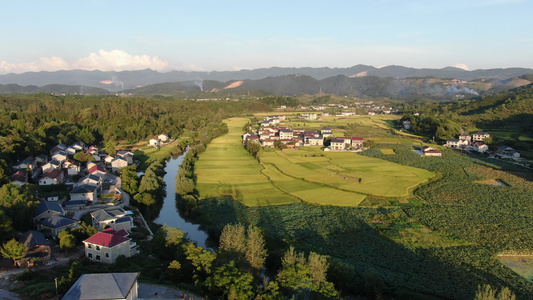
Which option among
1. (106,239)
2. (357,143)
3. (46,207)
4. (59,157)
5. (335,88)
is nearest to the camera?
(106,239)

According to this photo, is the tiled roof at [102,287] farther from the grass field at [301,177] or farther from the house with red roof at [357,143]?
the house with red roof at [357,143]

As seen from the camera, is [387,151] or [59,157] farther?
[387,151]

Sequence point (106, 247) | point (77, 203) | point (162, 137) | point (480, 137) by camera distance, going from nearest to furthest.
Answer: point (106, 247)
point (77, 203)
point (480, 137)
point (162, 137)

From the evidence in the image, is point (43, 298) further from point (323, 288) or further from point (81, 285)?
point (323, 288)

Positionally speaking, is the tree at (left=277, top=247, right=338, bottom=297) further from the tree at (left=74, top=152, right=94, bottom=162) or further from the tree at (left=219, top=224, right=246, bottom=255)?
the tree at (left=74, top=152, right=94, bottom=162)

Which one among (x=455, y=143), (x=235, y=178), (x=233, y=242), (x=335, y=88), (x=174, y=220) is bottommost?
(x=174, y=220)

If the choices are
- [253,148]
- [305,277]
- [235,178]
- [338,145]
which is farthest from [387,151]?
[305,277]

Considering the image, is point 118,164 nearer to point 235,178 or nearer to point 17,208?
point 235,178

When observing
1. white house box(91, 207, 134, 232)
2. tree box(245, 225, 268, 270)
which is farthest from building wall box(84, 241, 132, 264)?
tree box(245, 225, 268, 270)
